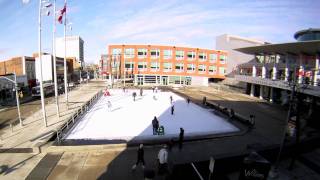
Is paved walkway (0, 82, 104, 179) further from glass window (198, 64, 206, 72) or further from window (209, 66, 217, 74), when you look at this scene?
window (209, 66, 217, 74)

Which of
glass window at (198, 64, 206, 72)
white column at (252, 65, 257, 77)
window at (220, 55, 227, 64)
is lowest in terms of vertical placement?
white column at (252, 65, 257, 77)

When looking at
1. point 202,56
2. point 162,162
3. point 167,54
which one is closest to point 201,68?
point 202,56

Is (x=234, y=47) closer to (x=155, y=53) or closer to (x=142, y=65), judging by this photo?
(x=155, y=53)

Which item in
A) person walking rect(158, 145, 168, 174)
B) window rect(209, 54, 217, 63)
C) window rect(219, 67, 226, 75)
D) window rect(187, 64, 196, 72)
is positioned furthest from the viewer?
window rect(219, 67, 226, 75)

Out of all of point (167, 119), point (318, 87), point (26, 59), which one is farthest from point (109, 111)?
point (26, 59)

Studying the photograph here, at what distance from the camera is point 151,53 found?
74.9 m

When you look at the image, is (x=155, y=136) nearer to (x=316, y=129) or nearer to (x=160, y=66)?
(x=316, y=129)

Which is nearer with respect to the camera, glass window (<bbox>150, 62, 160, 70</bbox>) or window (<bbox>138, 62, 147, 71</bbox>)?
window (<bbox>138, 62, 147, 71</bbox>)

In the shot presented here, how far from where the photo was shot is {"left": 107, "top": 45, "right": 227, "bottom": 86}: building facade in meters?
74.7

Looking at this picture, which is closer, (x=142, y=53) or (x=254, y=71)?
(x=254, y=71)

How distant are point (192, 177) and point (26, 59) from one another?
5475 centimetres

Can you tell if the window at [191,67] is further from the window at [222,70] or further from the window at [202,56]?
the window at [222,70]

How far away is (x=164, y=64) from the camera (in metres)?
75.9

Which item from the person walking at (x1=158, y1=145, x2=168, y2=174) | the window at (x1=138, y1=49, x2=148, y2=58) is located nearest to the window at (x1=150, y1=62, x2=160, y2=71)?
the window at (x1=138, y1=49, x2=148, y2=58)
